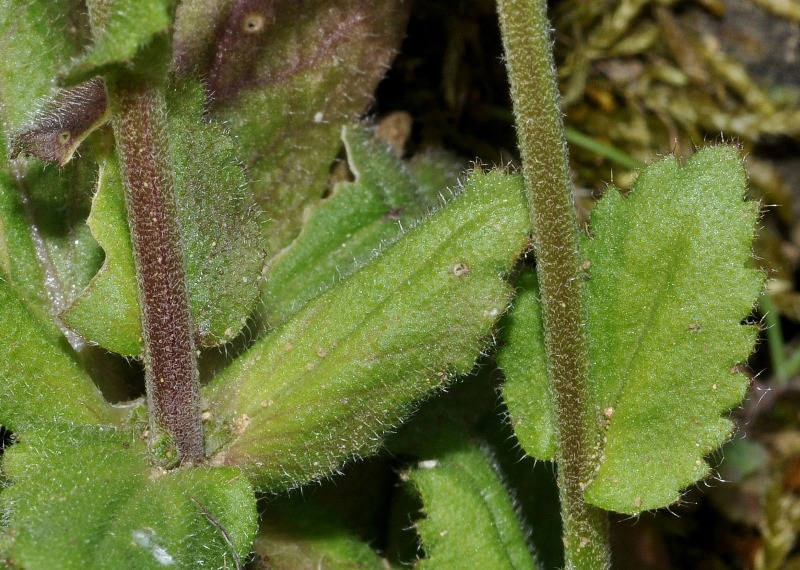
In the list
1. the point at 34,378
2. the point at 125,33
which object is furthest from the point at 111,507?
the point at 125,33

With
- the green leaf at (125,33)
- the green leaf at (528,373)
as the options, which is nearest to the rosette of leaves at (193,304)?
the green leaf at (125,33)

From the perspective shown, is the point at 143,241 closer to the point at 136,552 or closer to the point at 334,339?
the point at 334,339

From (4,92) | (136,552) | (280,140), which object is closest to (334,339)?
(136,552)

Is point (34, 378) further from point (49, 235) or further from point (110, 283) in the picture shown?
point (49, 235)

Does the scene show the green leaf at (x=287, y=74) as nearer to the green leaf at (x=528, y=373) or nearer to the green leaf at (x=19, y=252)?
the green leaf at (x=19, y=252)

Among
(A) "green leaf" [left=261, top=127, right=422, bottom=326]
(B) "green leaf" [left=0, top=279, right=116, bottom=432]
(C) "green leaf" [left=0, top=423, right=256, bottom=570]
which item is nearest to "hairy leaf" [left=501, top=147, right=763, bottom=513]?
(A) "green leaf" [left=261, top=127, right=422, bottom=326]

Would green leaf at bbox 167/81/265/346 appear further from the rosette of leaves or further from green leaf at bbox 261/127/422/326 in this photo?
green leaf at bbox 261/127/422/326
